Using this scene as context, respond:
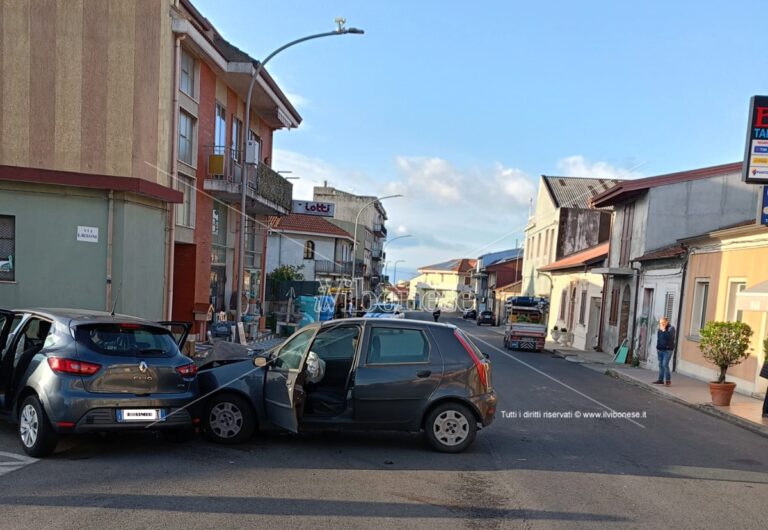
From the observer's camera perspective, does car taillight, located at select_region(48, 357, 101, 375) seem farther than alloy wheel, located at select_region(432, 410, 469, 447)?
No

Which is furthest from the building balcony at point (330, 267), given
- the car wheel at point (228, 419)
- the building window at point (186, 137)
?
the car wheel at point (228, 419)

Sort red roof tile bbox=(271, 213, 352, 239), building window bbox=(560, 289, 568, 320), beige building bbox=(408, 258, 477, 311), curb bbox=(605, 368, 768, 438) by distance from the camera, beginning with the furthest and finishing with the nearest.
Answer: beige building bbox=(408, 258, 477, 311)
red roof tile bbox=(271, 213, 352, 239)
building window bbox=(560, 289, 568, 320)
curb bbox=(605, 368, 768, 438)

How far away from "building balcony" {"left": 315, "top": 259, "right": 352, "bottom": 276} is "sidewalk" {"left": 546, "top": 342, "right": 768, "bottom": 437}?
102 feet

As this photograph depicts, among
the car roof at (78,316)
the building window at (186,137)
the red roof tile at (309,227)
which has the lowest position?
the car roof at (78,316)

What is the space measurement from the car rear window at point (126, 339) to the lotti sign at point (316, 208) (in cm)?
1501

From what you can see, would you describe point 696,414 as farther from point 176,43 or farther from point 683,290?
point 176,43

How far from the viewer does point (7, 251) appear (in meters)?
12.7

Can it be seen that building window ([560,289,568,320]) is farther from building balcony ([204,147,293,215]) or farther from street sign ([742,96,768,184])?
street sign ([742,96,768,184])

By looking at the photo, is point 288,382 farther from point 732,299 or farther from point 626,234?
point 626,234

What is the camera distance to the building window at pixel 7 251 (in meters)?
12.6

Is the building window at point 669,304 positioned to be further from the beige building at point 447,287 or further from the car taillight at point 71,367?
the beige building at point 447,287

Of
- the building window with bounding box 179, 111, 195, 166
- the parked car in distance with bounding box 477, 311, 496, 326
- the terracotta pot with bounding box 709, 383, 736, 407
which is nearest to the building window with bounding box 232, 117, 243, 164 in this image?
the building window with bounding box 179, 111, 195, 166

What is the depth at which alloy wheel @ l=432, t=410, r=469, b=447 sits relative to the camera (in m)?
7.29

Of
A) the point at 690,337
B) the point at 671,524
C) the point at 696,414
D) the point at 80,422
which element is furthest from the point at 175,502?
the point at 690,337
